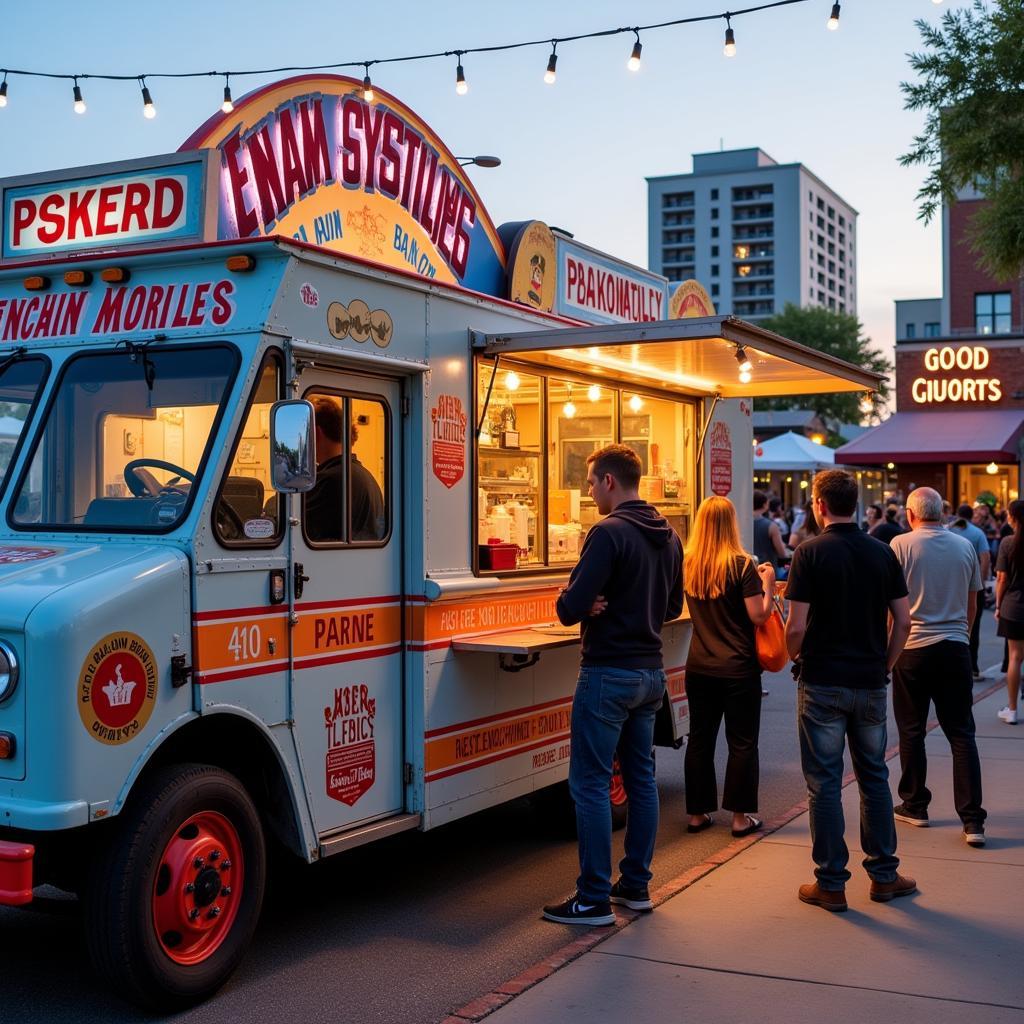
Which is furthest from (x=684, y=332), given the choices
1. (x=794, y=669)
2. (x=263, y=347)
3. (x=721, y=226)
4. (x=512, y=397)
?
(x=721, y=226)

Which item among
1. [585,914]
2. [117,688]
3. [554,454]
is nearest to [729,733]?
[554,454]

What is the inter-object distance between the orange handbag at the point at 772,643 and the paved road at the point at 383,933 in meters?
1.03

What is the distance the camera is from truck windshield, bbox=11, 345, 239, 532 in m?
4.99

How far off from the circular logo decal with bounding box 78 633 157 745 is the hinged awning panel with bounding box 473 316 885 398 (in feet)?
8.71

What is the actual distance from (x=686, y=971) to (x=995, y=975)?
1156 millimetres

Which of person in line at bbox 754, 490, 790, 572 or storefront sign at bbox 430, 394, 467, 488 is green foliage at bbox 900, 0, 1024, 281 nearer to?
person in line at bbox 754, 490, 790, 572

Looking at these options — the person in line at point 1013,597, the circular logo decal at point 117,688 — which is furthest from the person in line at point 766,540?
the circular logo decal at point 117,688

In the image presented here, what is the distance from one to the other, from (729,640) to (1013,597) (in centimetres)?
453

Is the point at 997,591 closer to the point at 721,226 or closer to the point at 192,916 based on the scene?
the point at 192,916

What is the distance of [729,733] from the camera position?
23.8ft

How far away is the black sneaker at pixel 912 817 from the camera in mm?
7414

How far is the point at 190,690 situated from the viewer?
473cm

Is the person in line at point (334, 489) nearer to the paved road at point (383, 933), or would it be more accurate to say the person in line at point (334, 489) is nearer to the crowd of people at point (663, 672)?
the crowd of people at point (663, 672)

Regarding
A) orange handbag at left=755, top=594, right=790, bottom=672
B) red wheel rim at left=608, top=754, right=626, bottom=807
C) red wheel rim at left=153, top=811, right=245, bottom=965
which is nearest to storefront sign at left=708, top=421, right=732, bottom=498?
orange handbag at left=755, top=594, right=790, bottom=672
